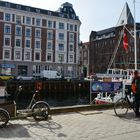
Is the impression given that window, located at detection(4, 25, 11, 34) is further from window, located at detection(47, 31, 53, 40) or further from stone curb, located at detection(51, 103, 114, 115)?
stone curb, located at detection(51, 103, 114, 115)

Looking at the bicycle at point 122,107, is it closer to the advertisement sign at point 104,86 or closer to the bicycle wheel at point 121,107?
the bicycle wheel at point 121,107

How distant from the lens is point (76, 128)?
31.3 feet

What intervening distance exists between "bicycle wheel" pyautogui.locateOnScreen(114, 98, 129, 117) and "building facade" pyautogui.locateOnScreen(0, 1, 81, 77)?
58.2 meters

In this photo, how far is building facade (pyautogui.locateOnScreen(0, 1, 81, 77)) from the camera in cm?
7031

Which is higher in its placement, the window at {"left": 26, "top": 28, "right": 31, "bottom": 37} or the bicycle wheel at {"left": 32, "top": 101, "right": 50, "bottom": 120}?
the window at {"left": 26, "top": 28, "right": 31, "bottom": 37}

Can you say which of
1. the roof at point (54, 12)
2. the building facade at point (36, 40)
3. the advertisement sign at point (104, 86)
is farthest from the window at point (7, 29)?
the advertisement sign at point (104, 86)

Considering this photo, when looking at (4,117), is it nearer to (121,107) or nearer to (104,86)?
(121,107)

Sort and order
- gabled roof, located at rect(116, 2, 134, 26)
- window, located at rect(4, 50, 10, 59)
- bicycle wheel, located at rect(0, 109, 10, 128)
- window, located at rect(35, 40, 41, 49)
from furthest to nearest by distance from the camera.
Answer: window, located at rect(35, 40, 41, 49) < window, located at rect(4, 50, 10, 59) < gabled roof, located at rect(116, 2, 134, 26) < bicycle wheel, located at rect(0, 109, 10, 128)

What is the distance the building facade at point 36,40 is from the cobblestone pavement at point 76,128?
193 feet

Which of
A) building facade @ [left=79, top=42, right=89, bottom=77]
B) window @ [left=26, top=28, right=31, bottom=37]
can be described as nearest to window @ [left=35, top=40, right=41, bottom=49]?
window @ [left=26, top=28, right=31, bottom=37]

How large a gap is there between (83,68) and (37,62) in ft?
137

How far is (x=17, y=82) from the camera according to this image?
48219 mm

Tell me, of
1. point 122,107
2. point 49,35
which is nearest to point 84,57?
point 49,35

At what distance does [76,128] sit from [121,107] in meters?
3.21
